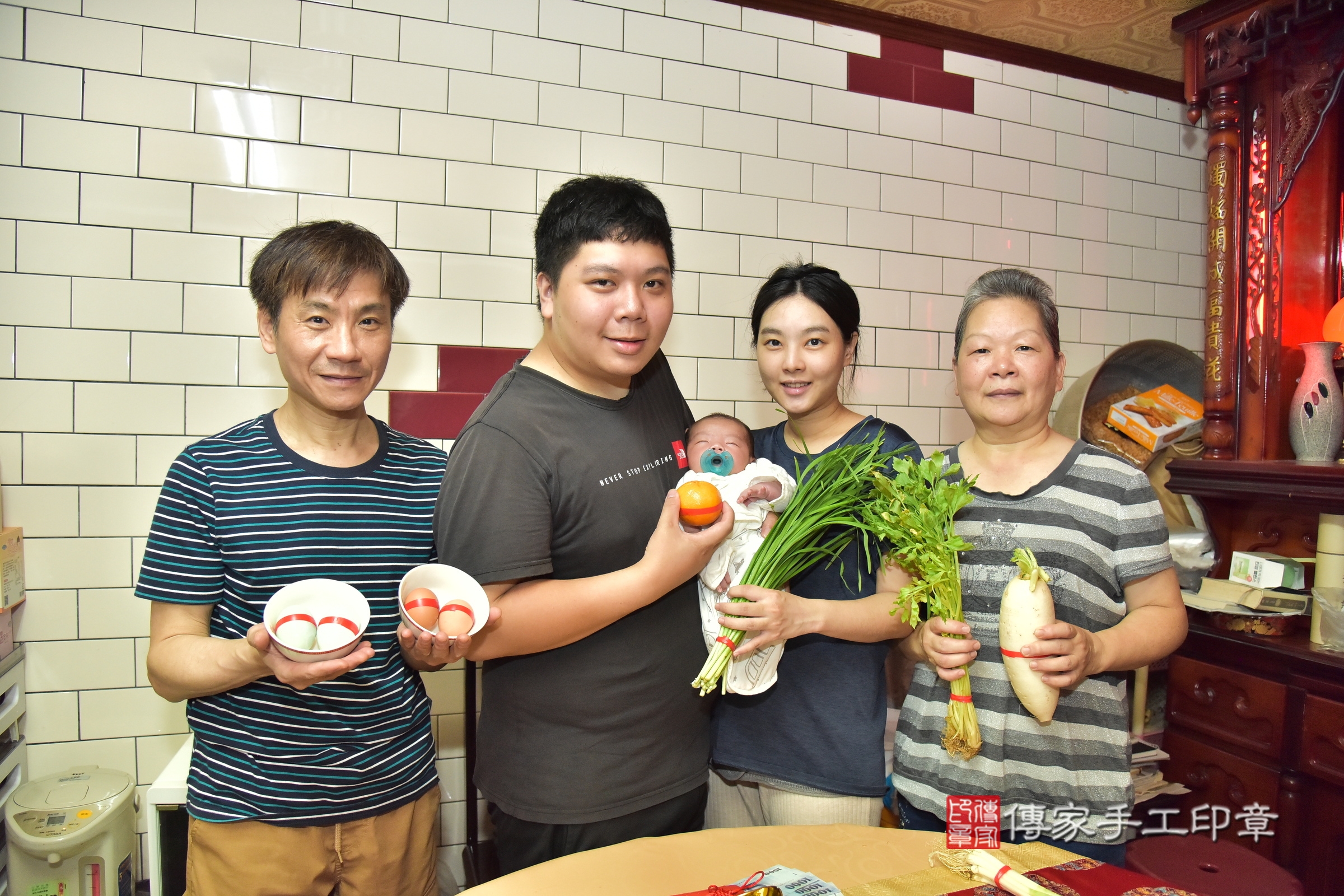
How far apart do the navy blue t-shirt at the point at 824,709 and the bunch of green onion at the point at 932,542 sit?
136 millimetres

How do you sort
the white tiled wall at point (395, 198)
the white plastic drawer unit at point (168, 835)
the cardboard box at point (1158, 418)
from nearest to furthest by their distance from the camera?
the white plastic drawer unit at point (168, 835) < the white tiled wall at point (395, 198) < the cardboard box at point (1158, 418)

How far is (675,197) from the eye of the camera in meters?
2.64

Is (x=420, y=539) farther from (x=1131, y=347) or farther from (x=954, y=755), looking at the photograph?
(x=1131, y=347)

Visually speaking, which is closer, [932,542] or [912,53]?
[932,542]

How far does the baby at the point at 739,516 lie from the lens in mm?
1485

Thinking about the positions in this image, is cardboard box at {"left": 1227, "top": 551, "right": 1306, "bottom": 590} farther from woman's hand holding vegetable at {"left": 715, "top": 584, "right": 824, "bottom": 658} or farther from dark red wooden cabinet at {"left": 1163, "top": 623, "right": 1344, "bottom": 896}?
woman's hand holding vegetable at {"left": 715, "top": 584, "right": 824, "bottom": 658}

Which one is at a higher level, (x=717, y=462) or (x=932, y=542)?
(x=717, y=462)

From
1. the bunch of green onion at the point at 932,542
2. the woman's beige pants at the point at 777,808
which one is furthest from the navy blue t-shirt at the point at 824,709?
the bunch of green onion at the point at 932,542

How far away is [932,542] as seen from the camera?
1.41 metres

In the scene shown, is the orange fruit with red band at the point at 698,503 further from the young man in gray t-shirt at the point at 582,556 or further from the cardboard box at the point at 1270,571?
the cardboard box at the point at 1270,571

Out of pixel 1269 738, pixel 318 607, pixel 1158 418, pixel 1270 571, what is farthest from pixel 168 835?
pixel 1158 418

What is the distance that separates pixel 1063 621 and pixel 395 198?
6.77 feet

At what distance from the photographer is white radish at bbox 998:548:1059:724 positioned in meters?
1.39

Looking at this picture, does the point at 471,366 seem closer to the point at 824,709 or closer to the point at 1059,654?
the point at 824,709
